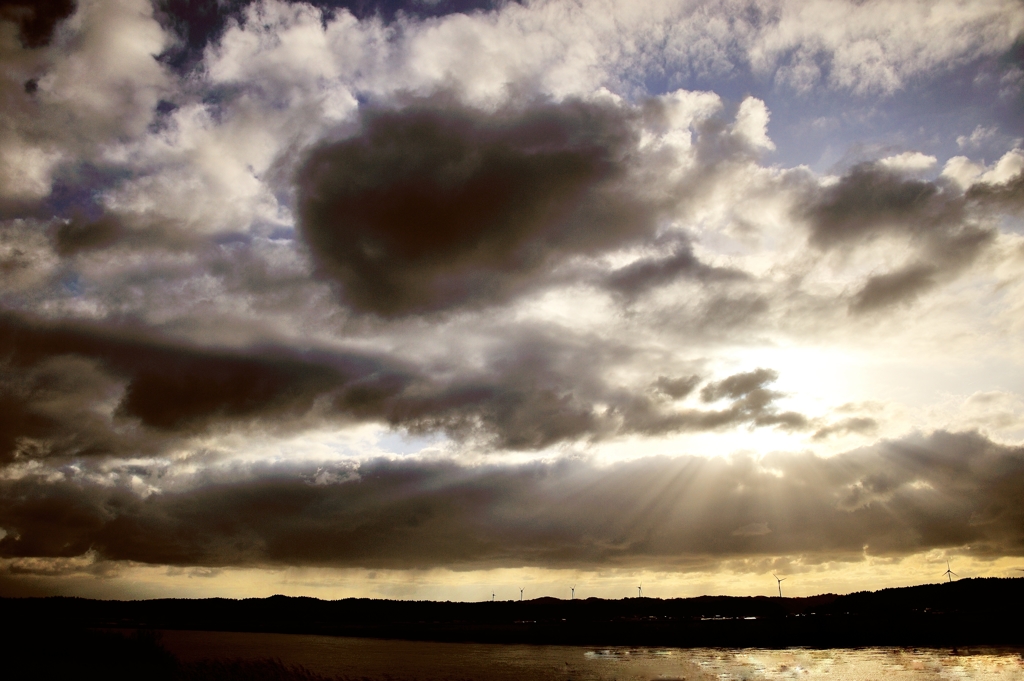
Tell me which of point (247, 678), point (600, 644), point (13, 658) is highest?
point (13, 658)

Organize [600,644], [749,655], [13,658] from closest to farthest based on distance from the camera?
1. [13,658]
2. [749,655]
3. [600,644]

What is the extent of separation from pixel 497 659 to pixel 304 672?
56595mm

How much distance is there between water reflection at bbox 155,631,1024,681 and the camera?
329 ft

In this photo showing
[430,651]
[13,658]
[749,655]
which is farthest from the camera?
[430,651]

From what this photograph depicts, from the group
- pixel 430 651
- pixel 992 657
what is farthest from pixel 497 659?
pixel 992 657

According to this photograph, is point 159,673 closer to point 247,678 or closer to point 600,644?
point 247,678

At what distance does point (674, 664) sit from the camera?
127 m

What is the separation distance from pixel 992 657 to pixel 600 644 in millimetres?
110934

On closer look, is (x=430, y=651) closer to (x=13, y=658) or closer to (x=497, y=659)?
(x=497, y=659)

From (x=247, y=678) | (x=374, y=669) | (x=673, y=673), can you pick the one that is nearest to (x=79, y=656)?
(x=247, y=678)

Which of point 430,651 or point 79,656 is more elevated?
point 79,656

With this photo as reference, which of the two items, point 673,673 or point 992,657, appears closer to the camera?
point 673,673

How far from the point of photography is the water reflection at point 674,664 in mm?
100312

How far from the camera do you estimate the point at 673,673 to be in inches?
4272
